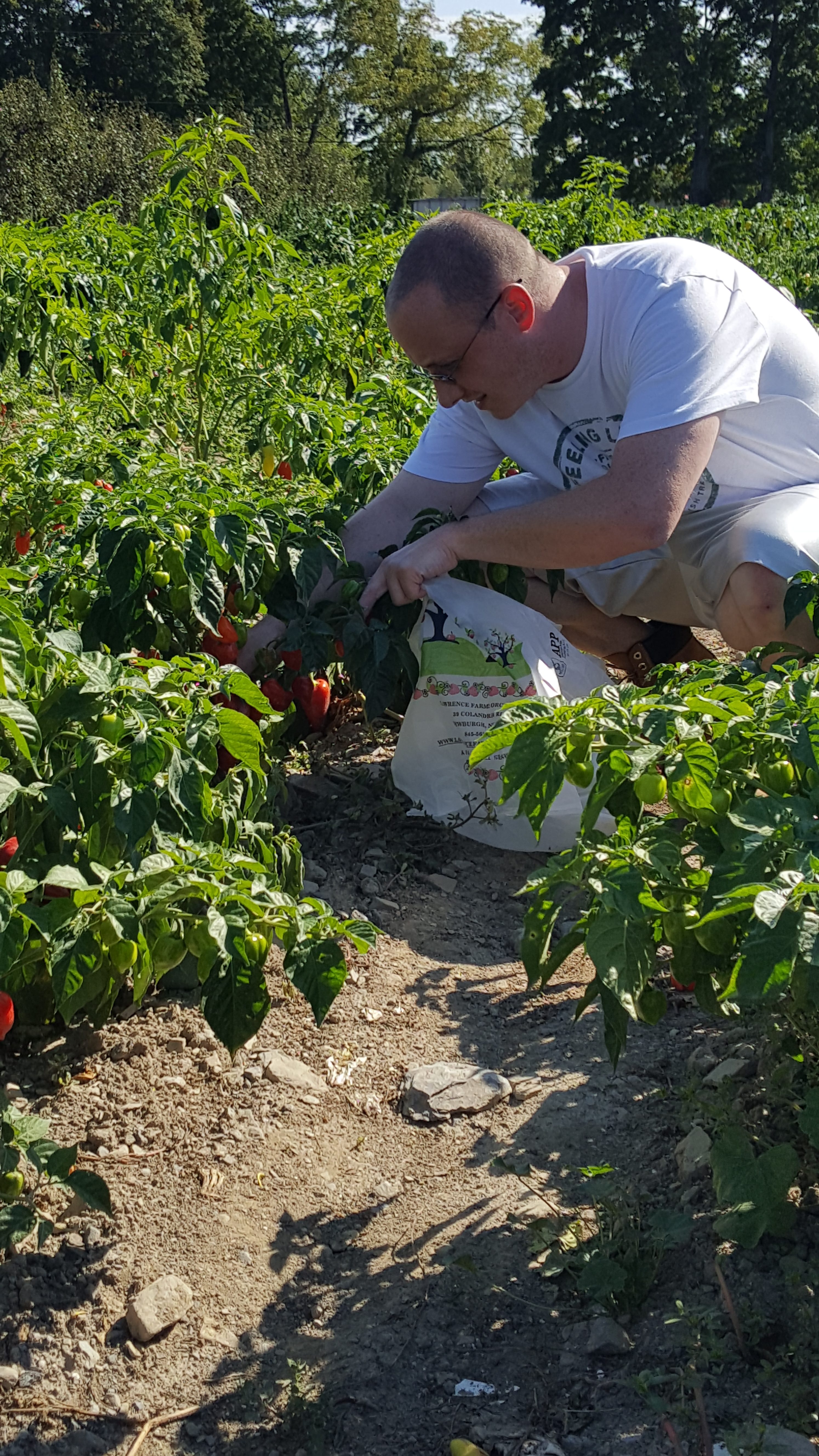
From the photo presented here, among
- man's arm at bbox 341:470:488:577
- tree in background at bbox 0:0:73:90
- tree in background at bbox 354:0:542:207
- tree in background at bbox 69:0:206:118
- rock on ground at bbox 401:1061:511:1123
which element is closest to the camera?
rock on ground at bbox 401:1061:511:1123

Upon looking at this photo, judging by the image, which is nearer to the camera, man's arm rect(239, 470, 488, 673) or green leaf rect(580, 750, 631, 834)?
green leaf rect(580, 750, 631, 834)

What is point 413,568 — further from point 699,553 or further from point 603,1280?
point 603,1280

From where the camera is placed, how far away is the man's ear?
8.07 feet

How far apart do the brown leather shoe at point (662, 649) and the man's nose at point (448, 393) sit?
1.02m

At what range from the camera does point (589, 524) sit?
97.7 inches

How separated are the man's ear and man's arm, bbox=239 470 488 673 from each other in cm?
53

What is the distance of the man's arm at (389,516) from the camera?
288 centimetres

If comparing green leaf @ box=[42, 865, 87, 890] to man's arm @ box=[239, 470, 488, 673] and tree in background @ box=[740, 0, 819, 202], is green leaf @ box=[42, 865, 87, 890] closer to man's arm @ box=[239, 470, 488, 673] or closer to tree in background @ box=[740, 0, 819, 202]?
man's arm @ box=[239, 470, 488, 673]

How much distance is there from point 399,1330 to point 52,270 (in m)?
3.99

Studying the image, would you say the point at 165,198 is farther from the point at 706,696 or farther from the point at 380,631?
the point at 706,696

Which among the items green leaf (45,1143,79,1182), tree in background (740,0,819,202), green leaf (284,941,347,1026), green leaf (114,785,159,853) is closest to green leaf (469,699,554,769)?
green leaf (284,941,347,1026)

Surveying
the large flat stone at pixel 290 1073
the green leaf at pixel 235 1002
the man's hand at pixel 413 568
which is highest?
the man's hand at pixel 413 568

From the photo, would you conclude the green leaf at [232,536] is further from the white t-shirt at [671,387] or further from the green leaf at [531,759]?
the green leaf at [531,759]

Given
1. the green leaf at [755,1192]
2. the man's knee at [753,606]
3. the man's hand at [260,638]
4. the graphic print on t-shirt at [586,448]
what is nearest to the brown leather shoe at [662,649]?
the man's knee at [753,606]
